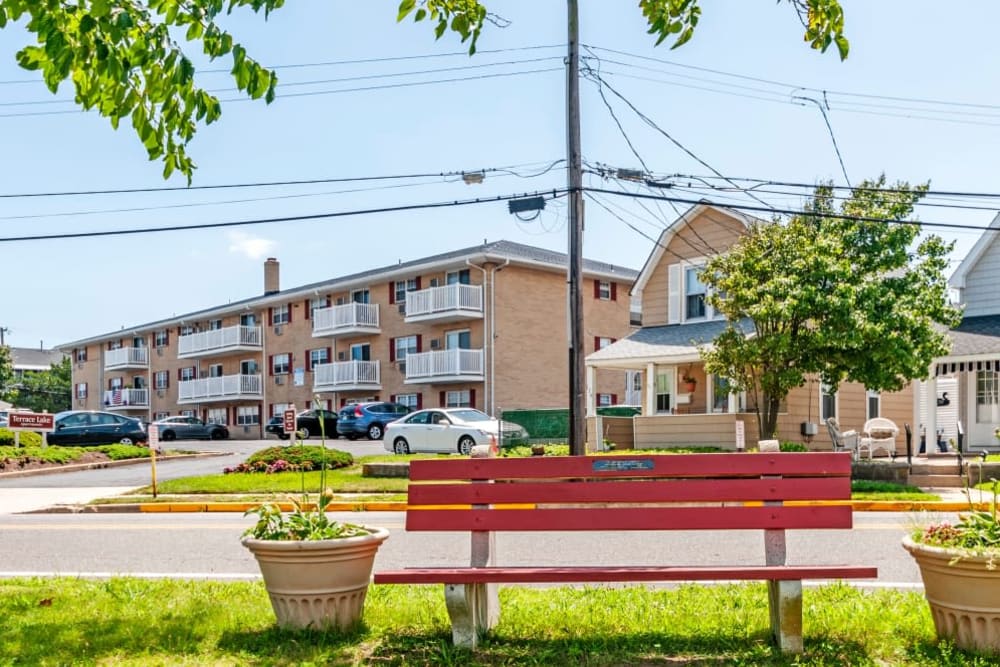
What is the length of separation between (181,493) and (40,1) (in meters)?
14.7

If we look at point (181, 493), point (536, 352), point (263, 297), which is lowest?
point (181, 493)

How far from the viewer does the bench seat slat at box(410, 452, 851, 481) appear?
16.7 ft

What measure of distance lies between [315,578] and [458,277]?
38.1 metres

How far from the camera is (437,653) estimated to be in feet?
16.8

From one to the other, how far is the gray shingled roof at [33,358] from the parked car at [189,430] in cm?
6745

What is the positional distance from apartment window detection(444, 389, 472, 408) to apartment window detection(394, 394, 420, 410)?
188 centimetres

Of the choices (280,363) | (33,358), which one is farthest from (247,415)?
(33,358)

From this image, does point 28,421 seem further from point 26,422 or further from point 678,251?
point 678,251

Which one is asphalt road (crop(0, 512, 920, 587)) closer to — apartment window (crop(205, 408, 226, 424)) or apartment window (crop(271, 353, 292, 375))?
apartment window (crop(271, 353, 292, 375))

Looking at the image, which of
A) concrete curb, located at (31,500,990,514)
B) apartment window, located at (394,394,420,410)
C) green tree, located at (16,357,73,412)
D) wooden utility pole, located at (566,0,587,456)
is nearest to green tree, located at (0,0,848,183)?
concrete curb, located at (31,500,990,514)

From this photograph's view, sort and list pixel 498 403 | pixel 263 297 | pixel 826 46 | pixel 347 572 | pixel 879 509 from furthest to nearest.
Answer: pixel 263 297, pixel 498 403, pixel 879 509, pixel 826 46, pixel 347 572

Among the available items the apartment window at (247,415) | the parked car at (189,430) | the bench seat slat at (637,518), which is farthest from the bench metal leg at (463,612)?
the apartment window at (247,415)

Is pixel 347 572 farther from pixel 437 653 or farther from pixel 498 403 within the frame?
pixel 498 403

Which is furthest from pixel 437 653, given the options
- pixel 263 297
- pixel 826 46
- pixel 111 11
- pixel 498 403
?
pixel 263 297
